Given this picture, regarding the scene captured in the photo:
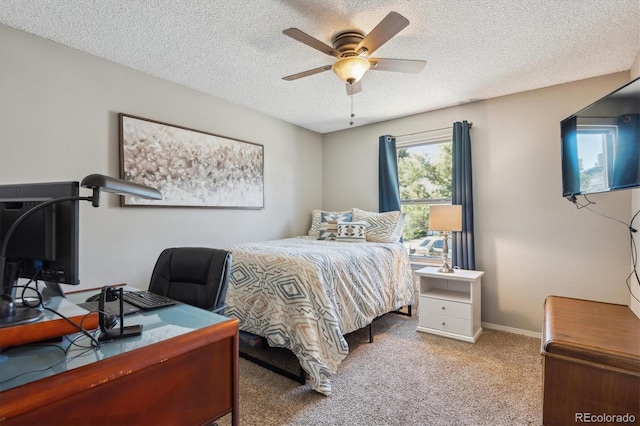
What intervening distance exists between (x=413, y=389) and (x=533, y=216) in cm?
210

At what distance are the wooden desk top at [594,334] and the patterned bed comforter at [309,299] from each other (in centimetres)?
121

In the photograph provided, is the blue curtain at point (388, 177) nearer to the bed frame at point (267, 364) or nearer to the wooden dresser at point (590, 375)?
the bed frame at point (267, 364)

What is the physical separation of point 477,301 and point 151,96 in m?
3.59

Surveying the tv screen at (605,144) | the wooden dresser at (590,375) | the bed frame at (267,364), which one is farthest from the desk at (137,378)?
the tv screen at (605,144)

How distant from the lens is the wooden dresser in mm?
1330

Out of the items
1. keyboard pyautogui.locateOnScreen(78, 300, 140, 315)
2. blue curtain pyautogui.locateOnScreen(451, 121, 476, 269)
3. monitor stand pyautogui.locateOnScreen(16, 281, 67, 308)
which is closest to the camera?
monitor stand pyautogui.locateOnScreen(16, 281, 67, 308)

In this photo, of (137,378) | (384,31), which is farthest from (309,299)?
(384,31)

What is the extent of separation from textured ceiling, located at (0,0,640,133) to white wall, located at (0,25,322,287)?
0.15m

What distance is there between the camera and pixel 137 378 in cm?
86

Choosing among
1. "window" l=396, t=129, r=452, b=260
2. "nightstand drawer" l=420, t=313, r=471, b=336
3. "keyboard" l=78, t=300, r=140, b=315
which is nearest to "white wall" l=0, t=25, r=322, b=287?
"keyboard" l=78, t=300, r=140, b=315

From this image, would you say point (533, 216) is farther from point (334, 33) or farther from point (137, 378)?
point (137, 378)

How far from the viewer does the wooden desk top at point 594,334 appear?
1.37 meters

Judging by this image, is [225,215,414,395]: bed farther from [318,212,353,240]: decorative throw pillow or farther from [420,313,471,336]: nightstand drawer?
[318,212,353,240]: decorative throw pillow

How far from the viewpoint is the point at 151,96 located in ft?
9.04
